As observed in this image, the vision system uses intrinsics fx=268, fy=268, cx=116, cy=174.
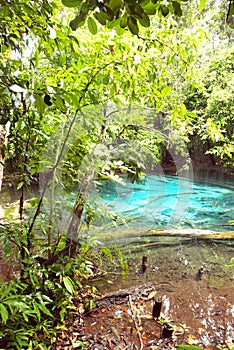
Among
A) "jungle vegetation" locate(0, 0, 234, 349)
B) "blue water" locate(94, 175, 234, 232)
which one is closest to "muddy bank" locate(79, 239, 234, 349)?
"jungle vegetation" locate(0, 0, 234, 349)

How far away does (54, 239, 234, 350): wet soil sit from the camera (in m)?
1.44

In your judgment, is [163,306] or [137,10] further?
[163,306]

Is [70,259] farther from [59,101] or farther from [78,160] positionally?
[59,101]

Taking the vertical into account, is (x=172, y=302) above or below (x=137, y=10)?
below

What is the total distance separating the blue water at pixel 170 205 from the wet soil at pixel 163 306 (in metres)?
0.56

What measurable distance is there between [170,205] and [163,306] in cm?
279

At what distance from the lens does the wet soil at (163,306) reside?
1441 millimetres

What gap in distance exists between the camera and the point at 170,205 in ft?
14.6

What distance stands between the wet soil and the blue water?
0.56 meters

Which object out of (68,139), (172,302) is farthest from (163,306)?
(68,139)

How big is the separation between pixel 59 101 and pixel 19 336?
86 cm

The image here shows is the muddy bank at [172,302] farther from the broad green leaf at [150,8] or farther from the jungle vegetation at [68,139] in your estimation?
the broad green leaf at [150,8]

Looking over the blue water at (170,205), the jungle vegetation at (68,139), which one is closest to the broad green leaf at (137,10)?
the jungle vegetation at (68,139)

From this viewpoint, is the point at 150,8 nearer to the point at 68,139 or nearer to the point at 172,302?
the point at 68,139
